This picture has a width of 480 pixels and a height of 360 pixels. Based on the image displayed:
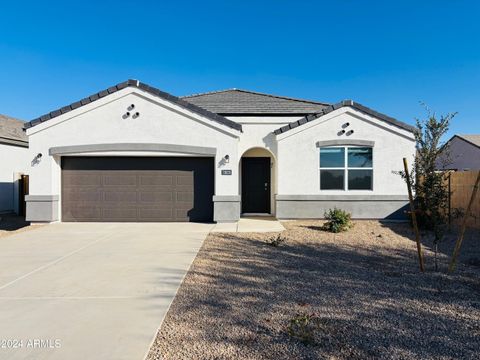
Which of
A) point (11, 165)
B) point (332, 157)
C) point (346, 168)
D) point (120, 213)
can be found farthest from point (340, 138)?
point (11, 165)

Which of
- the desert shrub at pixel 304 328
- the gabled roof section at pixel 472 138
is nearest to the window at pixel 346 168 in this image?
the desert shrub at pixel 304 328

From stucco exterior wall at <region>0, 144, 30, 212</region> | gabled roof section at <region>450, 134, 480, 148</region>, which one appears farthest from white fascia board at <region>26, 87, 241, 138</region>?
gabled roof section at <region>450, 134, 480, 148</region>

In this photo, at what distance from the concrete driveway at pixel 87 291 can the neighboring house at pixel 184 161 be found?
2.75 metres

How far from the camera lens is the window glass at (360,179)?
12648mm

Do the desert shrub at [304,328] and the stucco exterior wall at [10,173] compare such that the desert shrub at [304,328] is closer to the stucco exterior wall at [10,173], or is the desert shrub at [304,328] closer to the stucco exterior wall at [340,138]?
the stucco exterior wall at [340,138]

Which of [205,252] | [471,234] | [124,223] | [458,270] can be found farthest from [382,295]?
[124,223]

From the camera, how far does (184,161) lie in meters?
12.3

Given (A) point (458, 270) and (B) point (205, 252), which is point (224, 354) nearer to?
(B) point (205, 252)

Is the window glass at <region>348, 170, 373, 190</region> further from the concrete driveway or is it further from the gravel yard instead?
the concrete driveway

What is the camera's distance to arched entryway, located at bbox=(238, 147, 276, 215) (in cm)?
1428

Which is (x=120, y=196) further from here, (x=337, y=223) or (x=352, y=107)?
(x=352, y=107)

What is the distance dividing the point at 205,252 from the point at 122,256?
1.88 metres

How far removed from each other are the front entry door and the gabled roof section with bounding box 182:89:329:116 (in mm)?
2218

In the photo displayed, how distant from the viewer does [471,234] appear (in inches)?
406
